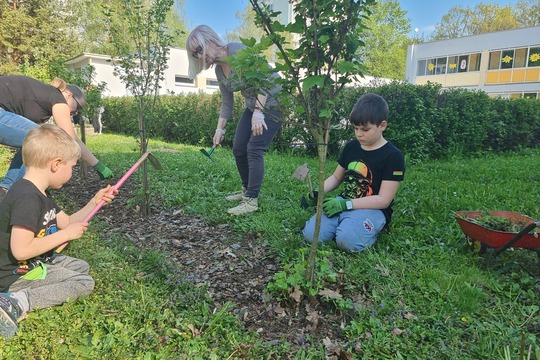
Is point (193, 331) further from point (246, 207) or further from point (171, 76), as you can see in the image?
point (171, 76)

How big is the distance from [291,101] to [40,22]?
84.1 feet

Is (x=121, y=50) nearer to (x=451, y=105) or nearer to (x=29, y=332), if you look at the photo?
(x=29, y=332)

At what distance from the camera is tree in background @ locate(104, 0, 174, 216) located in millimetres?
3598

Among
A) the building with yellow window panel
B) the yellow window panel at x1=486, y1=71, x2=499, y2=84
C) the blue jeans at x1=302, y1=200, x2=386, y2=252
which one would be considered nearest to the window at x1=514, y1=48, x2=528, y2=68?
the building with yellow window panel

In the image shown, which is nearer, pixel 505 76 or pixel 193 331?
pixel 193 331

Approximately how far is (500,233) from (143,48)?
3484 millimetres

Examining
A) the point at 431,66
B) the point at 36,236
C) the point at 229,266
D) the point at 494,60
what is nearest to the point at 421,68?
the point at 431,66

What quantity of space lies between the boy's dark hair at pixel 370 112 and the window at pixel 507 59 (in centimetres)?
2521

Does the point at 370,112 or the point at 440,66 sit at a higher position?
the point at 440,66

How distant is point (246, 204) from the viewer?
3.68 m

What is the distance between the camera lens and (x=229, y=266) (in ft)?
8.71

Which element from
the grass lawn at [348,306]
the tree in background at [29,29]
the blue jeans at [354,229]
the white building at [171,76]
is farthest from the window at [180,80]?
the blue jeans at [354,229]

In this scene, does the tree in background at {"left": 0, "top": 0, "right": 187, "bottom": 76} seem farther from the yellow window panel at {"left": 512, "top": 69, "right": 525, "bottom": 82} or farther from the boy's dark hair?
the yellow window panel at {"left": 512, "top": 69, "right": 525, "bottom": 82}

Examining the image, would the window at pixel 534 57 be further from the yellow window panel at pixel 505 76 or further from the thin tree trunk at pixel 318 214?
the thin tree trunk at pixel 318 214
